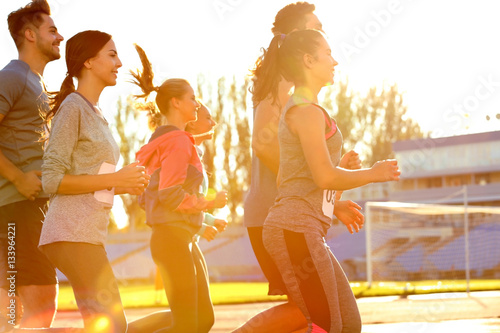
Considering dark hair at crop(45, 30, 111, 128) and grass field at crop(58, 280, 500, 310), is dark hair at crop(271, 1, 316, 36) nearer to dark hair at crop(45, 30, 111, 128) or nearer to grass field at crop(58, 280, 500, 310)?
dark hair at crop(45, 30, 111, 128)

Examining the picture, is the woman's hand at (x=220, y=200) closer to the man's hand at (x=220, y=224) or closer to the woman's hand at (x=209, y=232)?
the woman's hand at (x=209, y=232)

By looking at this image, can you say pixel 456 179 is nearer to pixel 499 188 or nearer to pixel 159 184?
pixel 499 188

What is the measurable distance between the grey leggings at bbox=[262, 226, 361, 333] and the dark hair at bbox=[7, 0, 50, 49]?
2.16 metres

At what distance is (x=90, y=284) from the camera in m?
4.03

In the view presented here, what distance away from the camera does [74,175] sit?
4.09 meters

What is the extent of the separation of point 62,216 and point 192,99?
5.24 feet

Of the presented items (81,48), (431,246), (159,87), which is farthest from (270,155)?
(431,246)

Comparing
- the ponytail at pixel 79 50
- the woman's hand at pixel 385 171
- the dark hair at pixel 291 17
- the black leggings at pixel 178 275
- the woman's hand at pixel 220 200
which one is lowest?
the black leggings at pixel 178 275

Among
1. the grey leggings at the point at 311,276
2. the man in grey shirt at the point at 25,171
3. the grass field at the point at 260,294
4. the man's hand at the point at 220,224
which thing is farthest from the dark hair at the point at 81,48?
the grass field at the point at 260,294

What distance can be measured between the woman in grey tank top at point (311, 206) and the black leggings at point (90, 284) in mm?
801

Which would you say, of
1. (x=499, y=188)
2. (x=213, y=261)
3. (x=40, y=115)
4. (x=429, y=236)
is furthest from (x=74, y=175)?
(x=499, y=188)

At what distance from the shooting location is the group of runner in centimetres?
400

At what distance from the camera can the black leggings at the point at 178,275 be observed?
484 centimetres

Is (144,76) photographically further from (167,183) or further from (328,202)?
(328,202)
